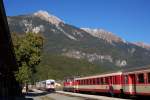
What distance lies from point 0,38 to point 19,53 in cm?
4100

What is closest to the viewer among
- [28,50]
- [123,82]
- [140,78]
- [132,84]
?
[140,78]

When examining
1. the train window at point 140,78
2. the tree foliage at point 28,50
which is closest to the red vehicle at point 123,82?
the train window at point 140,78

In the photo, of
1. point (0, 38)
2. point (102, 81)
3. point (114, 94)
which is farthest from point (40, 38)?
point (0, 38)

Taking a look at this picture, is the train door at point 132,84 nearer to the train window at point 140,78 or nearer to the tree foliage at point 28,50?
the train window at point 140,78

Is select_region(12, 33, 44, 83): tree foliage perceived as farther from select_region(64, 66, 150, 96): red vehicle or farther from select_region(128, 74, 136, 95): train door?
select_region(128, 74, 136, 95): train door

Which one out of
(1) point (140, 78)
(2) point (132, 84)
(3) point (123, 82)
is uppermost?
(1) point (140, 78)

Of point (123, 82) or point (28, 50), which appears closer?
point (123, 82)

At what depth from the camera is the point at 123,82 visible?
4350cm

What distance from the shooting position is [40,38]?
67812 millimetres

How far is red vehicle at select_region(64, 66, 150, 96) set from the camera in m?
35.8

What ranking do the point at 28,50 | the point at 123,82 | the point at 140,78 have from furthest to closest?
the point at 28,50 < the point at 123,82 < the point at 140,78

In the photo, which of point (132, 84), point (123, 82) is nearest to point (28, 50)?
point (123, 82)

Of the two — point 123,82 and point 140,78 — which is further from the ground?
point 140,78

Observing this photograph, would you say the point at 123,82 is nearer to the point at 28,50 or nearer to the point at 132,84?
the point at 132,84
